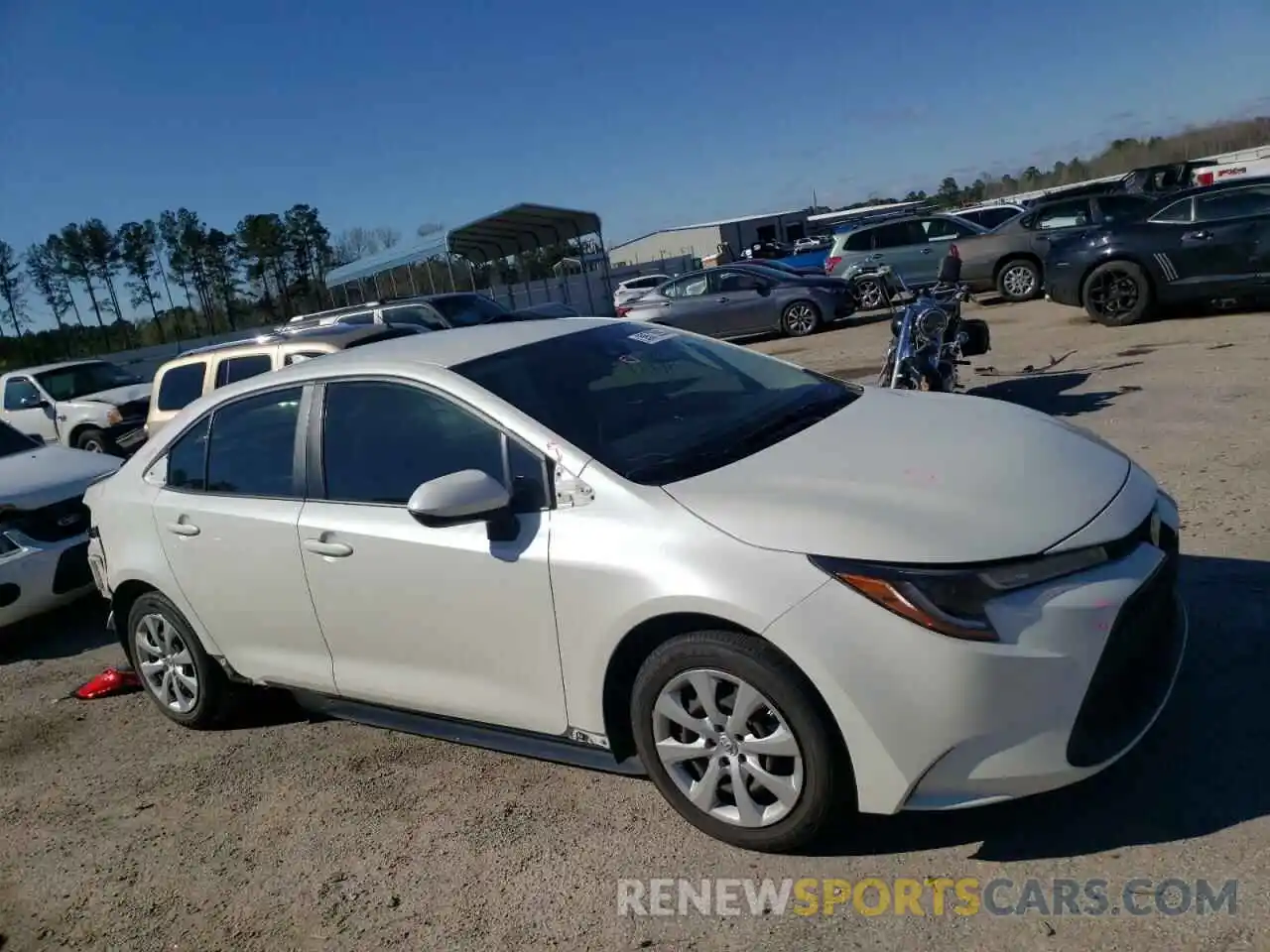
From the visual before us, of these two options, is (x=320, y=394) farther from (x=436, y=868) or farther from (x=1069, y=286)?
(x=1069, y=286)

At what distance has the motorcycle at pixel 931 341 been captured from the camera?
834 cm

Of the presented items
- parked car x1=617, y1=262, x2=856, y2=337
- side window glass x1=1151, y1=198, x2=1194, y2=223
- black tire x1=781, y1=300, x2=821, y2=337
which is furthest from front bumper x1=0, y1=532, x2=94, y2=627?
black tire x1=781, y1=300, x2=821, y2=337

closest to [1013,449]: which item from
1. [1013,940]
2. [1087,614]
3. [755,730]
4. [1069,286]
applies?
[1087,614]

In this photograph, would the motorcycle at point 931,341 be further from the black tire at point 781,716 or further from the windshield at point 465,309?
the windshield at point 465,309

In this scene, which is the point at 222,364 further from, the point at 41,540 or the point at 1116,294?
the point at 1116,294

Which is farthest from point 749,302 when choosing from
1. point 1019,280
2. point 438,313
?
point 438,313

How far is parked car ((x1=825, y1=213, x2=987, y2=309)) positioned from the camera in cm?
1861

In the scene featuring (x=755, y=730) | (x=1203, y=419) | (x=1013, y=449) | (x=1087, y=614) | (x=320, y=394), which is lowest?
(x=1203, y=419)

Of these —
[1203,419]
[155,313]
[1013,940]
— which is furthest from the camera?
[155,313]

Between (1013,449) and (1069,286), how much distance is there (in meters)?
10.3

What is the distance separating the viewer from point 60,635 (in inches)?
272

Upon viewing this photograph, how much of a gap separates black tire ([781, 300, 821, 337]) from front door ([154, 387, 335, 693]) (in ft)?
47.9

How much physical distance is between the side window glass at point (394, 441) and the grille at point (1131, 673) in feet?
6.23

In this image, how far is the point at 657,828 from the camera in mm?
3332
